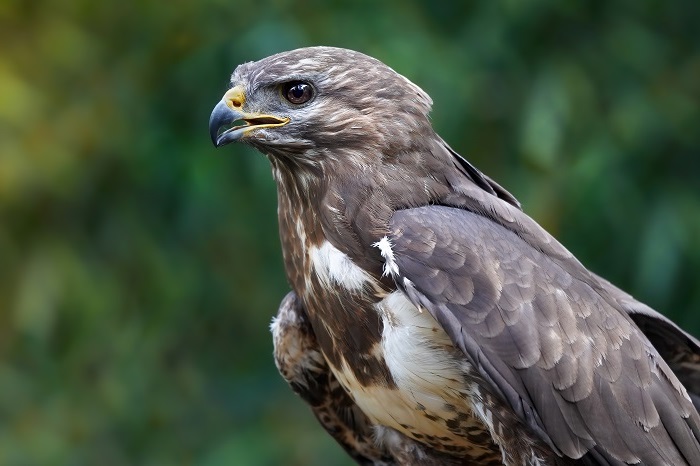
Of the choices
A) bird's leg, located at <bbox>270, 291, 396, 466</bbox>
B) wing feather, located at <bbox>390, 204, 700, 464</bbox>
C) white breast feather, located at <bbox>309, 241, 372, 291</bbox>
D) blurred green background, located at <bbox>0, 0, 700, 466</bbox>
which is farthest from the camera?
blurred green background, located at <bbox>0, 0, 700, 466</bbox>

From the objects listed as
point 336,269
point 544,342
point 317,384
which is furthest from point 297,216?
point 544,342

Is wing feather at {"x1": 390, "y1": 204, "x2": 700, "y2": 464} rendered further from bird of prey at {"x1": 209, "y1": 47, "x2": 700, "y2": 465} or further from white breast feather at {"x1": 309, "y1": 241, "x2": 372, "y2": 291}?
white breast feather at {"x1": 309, "y1": 241, "x2": 372, "y2": 291}

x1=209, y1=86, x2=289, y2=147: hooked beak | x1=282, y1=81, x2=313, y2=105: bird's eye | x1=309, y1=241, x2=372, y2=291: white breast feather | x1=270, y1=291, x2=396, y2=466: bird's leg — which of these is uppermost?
x1=282, y1=81, x2=313, y2=105: bird's eye

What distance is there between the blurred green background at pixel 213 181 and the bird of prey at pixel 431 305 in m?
1.96

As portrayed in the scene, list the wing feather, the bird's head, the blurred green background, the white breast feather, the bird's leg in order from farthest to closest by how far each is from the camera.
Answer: the blurred green background → the bird's leg → the bird's head → the white breast feather → the wing feather

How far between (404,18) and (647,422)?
3.23 metres

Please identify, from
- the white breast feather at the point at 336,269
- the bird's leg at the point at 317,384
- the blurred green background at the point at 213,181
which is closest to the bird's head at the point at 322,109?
the white breast feather at the point at 336,269

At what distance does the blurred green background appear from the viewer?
6000 mm

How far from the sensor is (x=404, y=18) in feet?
20.3

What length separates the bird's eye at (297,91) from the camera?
12.4 feet

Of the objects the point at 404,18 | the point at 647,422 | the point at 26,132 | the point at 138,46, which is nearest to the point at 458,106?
the point at 404,18

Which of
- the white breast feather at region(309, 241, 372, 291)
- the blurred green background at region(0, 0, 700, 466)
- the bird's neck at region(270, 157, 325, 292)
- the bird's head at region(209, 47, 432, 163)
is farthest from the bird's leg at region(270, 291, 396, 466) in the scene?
the blurred green background at region(0, 0, 700, 466)

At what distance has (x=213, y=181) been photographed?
20.0 feet

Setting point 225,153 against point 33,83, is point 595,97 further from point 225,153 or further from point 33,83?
point 33,83
